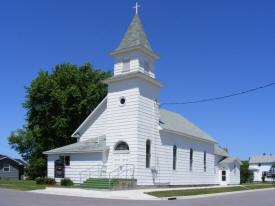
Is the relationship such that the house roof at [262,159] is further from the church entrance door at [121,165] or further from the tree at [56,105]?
the church entrance door at [121,165]

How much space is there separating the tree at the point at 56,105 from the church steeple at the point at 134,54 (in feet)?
43.3

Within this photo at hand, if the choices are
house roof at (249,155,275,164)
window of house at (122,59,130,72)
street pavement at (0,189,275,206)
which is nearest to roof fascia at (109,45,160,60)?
window of house at (122,59,130,72)

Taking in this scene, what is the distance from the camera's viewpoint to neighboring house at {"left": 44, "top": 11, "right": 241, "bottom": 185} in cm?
2605

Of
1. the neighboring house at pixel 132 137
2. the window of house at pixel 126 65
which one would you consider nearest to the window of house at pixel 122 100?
the neighboring house at pixel 132 137

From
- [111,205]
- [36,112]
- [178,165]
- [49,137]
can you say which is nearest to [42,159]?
[49,137]

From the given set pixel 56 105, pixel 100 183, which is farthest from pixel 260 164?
pixel 100 183

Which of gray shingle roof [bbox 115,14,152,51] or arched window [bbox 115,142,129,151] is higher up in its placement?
gray shingle roof [bbox 115,14,152,51]

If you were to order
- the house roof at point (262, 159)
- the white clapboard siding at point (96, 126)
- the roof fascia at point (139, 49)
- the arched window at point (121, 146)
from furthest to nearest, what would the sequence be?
the house roof at point (262, 159) < the white clapboard siding at point (96, 126) < the roof fascia at point (139, 49) < the arched window at point (121, 146)

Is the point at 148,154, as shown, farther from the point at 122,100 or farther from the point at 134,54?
the point at 134,54

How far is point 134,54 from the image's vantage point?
27500 millimetres

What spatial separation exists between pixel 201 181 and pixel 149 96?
1324 cm

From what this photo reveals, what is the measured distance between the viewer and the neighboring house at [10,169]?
54.2 meters

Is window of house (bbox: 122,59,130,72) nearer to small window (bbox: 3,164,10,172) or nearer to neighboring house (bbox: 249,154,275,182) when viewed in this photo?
small window (bbox: 3,164,10,172)

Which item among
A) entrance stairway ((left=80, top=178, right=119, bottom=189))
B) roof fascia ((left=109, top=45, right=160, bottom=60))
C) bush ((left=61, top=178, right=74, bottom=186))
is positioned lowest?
bush ((left=61, top=178, right=74, bottom=186))
